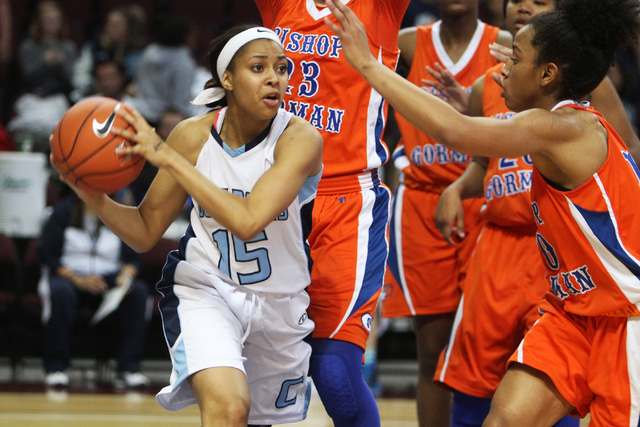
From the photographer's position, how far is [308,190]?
11.7ft

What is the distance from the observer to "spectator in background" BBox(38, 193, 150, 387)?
7.35 metres

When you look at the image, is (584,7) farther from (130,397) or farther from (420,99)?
(130,397)

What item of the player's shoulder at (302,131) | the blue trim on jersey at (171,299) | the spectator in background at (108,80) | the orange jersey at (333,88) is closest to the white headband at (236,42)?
the player's shoulder at (302,131)

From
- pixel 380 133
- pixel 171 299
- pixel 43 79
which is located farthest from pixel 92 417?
pixel 43 79

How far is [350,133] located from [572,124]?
1.05 m

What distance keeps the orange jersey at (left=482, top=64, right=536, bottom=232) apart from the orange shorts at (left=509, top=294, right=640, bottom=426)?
84 centimetres

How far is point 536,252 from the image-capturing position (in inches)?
168

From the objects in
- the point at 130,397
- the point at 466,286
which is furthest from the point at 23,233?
the point at 466,286

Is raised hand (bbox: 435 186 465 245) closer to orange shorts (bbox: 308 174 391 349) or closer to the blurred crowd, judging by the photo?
orange shorts (bbox: 308 174 391 349)

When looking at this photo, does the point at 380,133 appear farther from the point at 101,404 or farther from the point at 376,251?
the point at 101,404

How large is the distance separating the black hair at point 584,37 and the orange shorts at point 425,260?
1.49 metres

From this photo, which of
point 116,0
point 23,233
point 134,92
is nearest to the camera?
point 23,233

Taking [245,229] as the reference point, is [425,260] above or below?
below

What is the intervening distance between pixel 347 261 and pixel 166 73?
5.57 m
